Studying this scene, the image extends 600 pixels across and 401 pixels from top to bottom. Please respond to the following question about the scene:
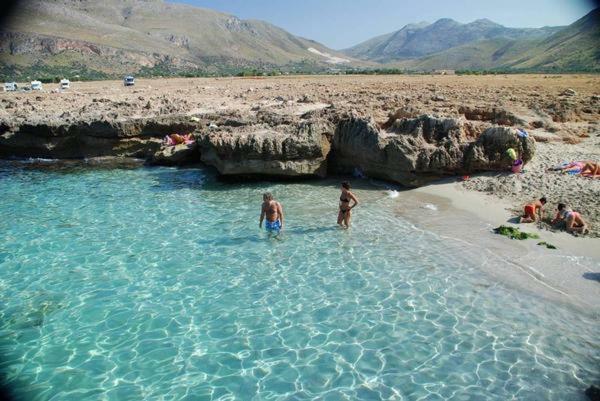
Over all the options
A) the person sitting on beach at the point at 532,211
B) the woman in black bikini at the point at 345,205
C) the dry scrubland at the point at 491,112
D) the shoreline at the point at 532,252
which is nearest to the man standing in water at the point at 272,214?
the woman in black bikini at the point at 345,205

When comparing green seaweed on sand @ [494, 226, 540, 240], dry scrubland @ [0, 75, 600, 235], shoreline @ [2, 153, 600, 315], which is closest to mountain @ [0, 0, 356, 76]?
dry scrubland @ [0, 75, 600, 235]

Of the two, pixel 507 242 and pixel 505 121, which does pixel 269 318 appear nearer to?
pixel 507 242

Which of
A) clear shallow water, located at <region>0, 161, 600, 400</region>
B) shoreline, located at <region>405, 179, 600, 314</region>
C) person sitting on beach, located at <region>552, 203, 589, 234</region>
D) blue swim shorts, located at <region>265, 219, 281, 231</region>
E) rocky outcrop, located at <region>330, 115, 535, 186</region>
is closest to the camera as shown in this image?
clear shallow water, located at <region>0, 161, 600, 400</region>

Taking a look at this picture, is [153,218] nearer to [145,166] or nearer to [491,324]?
[145,166]

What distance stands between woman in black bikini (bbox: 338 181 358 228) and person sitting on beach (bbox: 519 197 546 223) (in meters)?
4.13

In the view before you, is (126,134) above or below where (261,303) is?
above

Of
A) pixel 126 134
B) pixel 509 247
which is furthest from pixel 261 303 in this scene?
pixel 126 134

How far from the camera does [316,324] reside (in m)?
7.61

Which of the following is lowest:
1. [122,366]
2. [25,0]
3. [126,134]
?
[122,366]

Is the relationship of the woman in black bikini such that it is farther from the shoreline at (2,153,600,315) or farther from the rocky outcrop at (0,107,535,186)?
the rocky outcrop at (0,107,535,186)

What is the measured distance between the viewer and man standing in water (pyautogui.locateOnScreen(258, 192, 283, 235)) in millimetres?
11250

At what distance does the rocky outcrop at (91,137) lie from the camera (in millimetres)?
20156

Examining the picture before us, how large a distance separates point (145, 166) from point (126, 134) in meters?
2.04

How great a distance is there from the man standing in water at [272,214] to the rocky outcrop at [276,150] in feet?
14.2
